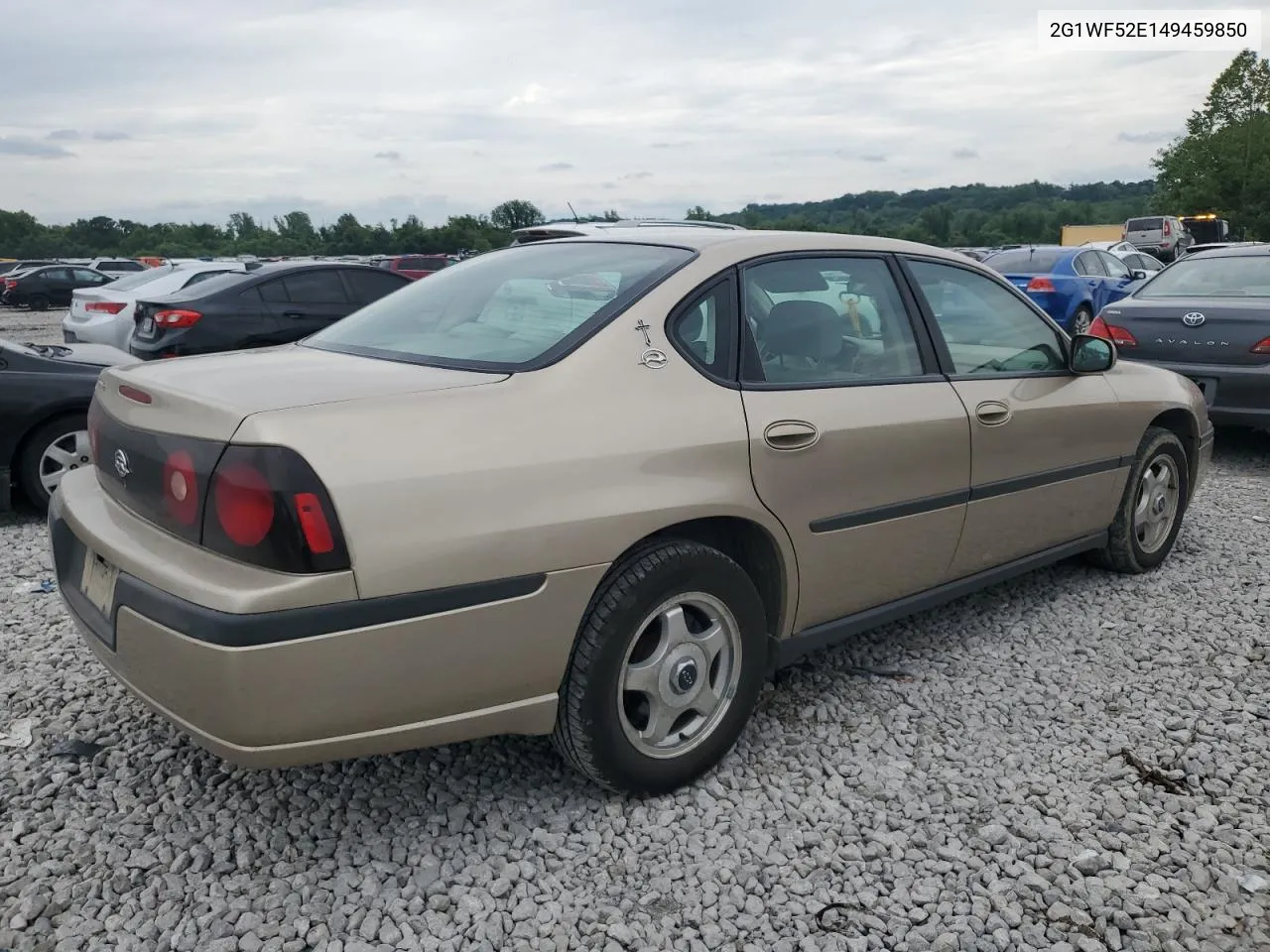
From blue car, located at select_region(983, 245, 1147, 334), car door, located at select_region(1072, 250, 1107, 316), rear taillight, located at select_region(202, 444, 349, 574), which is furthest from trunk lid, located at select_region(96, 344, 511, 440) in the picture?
car door, located at select_region(1072, 250, 1107, 316)

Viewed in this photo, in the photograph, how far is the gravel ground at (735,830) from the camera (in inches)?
92.0

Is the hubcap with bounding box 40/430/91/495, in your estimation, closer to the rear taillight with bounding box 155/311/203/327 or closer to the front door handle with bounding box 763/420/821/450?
the rear taillight with bounding box 155/311/203/327

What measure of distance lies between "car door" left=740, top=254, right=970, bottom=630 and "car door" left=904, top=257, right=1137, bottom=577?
117 mm

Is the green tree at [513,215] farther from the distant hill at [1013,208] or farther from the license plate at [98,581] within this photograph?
the license plate at [98,581]

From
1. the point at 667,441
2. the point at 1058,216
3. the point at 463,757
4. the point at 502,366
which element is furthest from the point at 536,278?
the point at 1058,216

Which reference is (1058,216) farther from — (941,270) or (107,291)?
(941,270)

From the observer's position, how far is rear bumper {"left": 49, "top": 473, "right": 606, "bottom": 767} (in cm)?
213

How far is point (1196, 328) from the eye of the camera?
23.0ft

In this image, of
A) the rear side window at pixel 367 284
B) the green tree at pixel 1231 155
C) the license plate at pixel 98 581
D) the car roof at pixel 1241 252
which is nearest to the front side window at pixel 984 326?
the license plate at pixel 98 581

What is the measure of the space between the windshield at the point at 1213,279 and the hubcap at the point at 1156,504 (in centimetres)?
321

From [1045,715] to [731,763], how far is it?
113cm

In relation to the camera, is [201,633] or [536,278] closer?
[201,633]

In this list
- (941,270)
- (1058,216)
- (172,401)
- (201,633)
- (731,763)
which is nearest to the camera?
(201,633)

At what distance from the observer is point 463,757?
307 cm
